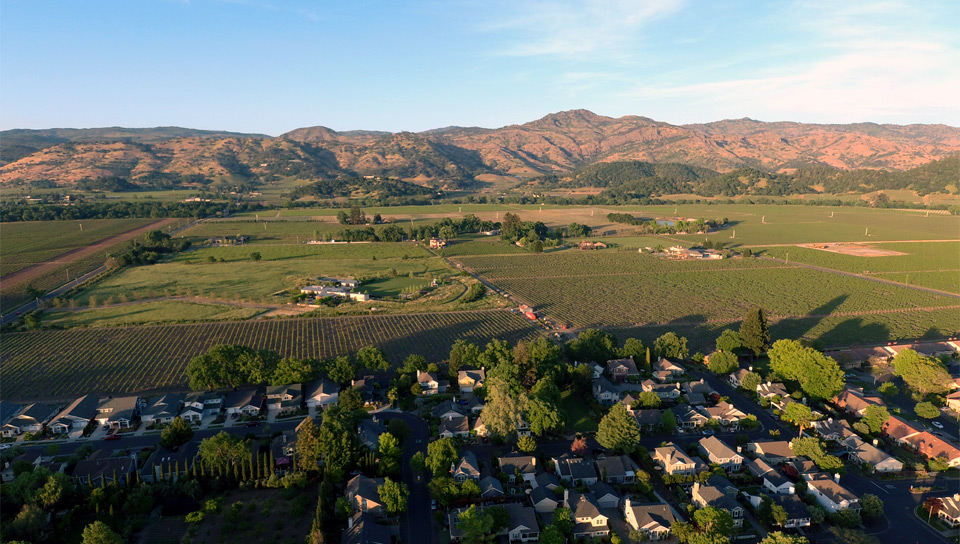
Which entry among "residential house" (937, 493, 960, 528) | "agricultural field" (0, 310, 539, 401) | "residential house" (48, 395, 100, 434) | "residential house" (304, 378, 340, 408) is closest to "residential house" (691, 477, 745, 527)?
"residential house" (937, 493, 960, 528)

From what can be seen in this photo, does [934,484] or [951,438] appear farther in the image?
[951,438]

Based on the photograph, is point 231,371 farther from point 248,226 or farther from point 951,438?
point 248,226

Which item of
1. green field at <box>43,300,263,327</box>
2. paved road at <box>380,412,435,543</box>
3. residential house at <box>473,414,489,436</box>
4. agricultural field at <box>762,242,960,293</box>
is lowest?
paved road at <box>380,412,435,543</box>

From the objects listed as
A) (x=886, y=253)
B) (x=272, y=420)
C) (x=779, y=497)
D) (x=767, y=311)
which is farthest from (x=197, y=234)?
(x=886, y=253)

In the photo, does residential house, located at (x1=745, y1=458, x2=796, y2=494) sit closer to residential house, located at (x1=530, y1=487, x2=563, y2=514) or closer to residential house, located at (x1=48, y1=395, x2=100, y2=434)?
residential house, located at (x1=530, y1=487, x2=563, y2=514)

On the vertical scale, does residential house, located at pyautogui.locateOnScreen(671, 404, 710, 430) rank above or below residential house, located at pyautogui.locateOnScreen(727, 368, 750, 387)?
below

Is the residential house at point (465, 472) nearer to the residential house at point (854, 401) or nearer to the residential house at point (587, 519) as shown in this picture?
the residential house at point (587, 519)

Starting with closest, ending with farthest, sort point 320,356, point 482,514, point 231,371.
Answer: point 482,514 < point 231,371 < point 320,356
